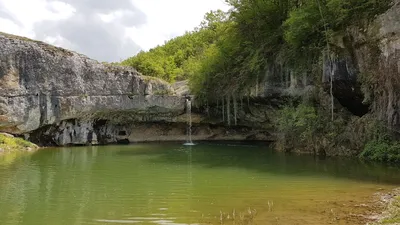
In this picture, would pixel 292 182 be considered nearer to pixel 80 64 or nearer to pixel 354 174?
pixel 354 174

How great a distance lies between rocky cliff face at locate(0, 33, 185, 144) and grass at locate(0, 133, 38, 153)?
1.30 meters

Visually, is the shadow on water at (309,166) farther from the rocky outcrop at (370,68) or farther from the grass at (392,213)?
the grass at (392,213)

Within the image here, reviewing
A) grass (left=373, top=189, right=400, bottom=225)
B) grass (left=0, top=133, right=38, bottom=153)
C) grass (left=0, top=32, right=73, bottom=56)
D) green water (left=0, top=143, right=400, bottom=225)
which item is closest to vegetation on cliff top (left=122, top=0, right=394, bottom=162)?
green water (left=0, top=143, right=400, bottom=225)

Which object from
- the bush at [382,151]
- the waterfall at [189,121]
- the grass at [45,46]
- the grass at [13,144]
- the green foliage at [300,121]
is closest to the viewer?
the bush at [382,151]

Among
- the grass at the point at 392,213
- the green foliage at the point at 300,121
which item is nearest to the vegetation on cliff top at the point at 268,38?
the green foliage at the point at 300,121

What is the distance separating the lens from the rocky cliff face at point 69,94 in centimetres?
2745

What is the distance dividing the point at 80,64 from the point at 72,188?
20.0m

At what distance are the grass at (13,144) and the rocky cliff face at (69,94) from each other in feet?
4.26

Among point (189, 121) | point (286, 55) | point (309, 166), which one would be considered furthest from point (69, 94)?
point (309, 166)

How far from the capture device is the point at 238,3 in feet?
97.3

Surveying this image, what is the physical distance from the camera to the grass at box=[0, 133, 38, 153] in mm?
25212

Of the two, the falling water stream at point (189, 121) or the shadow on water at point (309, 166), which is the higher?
the falling water stream at point (189, 121)

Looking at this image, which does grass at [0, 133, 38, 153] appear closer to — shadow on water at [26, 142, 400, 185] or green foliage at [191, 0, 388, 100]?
shadow on water at [26, 142, 400, 185]


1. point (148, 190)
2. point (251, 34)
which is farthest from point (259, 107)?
point (148, 190)
